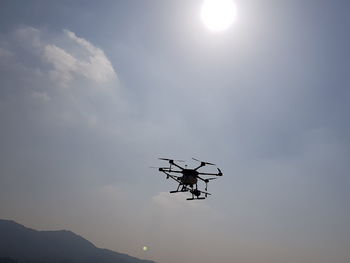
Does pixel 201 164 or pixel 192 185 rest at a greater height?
pixel 201 164

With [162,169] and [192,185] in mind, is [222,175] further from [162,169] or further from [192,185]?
[162,169]

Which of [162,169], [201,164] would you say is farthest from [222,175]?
[162,169]

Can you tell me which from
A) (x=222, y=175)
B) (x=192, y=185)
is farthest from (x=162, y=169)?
(x=222, y=175)

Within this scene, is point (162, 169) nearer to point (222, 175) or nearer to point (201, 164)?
point (201, 164)
